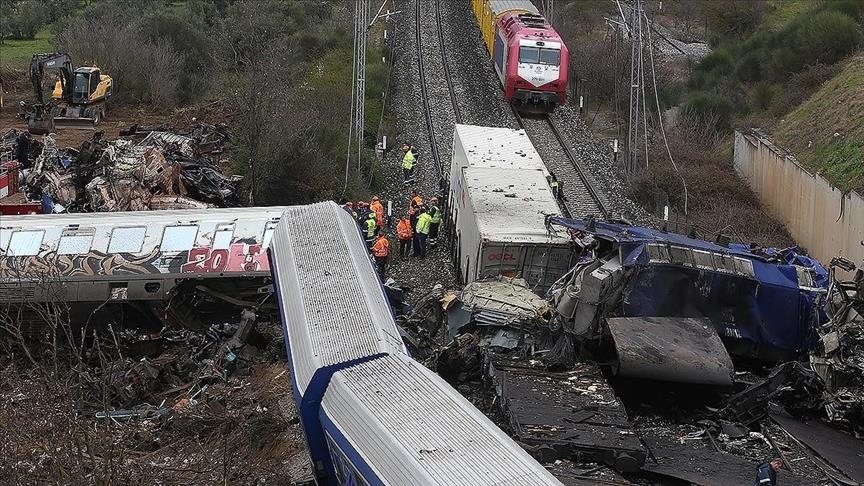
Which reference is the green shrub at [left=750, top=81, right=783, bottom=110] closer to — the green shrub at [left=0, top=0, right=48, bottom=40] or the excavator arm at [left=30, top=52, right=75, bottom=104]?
the excavator arm at [left=30, top=52, right=75, bottom=104]

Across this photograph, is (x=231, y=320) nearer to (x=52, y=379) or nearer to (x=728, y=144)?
(x=52, y=379)

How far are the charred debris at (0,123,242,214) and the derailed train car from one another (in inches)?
435

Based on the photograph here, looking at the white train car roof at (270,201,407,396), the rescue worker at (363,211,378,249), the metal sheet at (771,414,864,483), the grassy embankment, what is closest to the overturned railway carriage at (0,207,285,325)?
the rescue worker at (363,211,378,249)

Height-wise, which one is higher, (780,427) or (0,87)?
(780,427)

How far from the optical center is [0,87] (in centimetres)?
3631

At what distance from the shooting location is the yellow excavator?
105ft

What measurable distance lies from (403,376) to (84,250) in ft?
36.0

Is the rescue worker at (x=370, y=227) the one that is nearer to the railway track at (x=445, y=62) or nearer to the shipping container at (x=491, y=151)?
the shipping container at (x=491, y=151)

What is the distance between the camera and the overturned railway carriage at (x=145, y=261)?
57.9 feet

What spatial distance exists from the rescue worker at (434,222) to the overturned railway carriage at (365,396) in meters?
9.43

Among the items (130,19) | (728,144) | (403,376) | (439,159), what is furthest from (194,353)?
(130,19)

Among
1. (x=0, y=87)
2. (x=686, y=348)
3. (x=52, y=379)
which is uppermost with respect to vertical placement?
(x=52, y=379)

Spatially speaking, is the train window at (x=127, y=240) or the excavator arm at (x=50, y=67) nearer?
the train window at (x=127, y=240)

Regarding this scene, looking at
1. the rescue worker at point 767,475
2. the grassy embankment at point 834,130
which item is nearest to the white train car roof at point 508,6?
the grassy embankment at point 834,130
